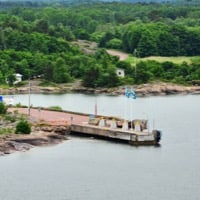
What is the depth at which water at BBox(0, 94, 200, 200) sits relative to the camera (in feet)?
141

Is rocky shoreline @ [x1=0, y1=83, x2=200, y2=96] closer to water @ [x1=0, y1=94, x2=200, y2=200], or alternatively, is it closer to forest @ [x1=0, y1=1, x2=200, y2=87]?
forest @ [x1=0, y1=1, x2=200, y2=87]

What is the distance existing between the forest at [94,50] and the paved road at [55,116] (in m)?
24.1

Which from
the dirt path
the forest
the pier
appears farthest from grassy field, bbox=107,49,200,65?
the pier

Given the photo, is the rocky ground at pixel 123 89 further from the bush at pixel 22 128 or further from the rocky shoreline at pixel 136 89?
the bush at pixel 22 128

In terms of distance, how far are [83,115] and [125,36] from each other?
1917 inches

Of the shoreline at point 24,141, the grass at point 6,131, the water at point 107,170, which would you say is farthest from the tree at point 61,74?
the grass at point 6,131

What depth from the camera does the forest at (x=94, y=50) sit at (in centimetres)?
8944

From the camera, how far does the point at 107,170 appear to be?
1860 inches

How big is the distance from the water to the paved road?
2935 millimetres

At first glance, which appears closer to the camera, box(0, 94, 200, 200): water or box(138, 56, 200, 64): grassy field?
box(0, 94, 200, 200): water

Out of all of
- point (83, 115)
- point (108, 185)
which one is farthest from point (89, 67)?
point (108, 185)

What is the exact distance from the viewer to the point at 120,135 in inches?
2194

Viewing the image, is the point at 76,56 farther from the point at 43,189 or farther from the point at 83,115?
the point at 43,189

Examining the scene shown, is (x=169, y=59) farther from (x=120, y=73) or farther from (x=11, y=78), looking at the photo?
(x=11, y=78)
